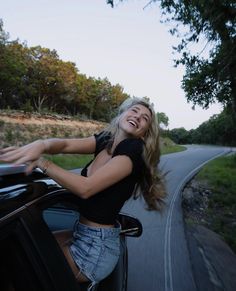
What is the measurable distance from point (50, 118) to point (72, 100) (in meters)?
20.4

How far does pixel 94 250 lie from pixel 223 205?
12440 mm

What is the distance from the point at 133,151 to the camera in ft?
7.61

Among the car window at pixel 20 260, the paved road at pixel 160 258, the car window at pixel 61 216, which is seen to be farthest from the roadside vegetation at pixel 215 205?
the car window at pixel 20 260

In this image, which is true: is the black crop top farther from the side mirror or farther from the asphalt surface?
the asphalt surface

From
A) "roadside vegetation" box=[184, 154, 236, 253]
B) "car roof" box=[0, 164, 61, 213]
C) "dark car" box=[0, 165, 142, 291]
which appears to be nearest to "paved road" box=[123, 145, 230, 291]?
"car roof" box=[0, 164, 61, 213]

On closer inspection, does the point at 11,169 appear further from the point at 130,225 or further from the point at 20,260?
the point at 130,225

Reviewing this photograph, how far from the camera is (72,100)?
2372 inches

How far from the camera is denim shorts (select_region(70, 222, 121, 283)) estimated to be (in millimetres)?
2219

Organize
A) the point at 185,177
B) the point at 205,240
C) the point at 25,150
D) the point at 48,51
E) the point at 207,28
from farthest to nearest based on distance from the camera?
the point at 48,51, the point at 185,177, the point at 207,28, the point at 205,240, the point at 25,150

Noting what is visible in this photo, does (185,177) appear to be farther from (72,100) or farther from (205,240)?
(72,100)

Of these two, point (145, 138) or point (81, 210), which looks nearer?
point (81, 210)

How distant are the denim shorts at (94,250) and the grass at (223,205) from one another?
6.15m

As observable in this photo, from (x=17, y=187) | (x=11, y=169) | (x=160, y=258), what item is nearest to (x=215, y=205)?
(x=160, y=258)

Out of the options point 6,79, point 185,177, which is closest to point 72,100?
point 6,79
